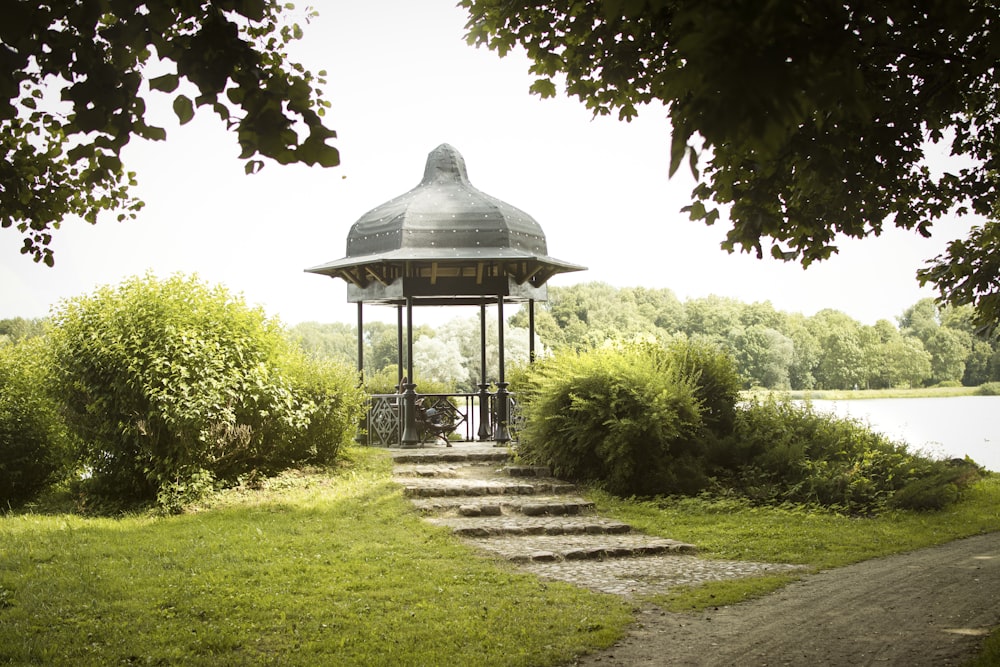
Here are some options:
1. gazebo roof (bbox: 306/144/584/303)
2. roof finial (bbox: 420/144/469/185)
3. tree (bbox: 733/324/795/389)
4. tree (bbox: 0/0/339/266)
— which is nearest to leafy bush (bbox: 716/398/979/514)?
gazebo roof (bbox: 306/144/584/303)

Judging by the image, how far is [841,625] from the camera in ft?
19.0

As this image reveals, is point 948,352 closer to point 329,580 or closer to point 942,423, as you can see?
point 942,423

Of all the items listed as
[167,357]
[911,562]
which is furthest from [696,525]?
[167,357]

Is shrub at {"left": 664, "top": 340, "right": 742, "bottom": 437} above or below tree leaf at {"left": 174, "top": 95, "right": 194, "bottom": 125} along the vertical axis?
below

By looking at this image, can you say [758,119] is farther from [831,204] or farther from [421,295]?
[421,295]

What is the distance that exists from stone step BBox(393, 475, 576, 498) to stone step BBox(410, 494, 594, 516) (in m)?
0.10

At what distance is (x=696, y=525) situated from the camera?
32.3ft

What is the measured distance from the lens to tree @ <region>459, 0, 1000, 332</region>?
2471mm

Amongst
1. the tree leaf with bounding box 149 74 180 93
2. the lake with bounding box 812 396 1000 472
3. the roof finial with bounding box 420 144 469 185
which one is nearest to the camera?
the tree leaf with bounding box 149 74 180 93

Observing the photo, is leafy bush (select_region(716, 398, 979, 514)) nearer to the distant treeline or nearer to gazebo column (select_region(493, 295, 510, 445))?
the distant treeline

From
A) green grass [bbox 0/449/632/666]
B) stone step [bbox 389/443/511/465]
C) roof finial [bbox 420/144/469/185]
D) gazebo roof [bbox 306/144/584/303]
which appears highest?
roof finial [bbox 420/144/469/185]

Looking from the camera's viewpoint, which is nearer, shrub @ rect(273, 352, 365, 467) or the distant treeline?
shrub @ rect(273, 352, 365, 467)

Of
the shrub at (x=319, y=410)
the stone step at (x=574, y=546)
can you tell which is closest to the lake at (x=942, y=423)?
the stone step at (x=574, y=546)

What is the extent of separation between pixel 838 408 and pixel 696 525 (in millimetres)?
4919
